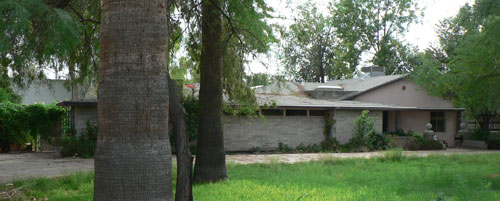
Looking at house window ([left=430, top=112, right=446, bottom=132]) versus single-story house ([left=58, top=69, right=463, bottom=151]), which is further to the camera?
house window ([left=430, top=112, right=446, bottom=132])

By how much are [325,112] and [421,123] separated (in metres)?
8.31

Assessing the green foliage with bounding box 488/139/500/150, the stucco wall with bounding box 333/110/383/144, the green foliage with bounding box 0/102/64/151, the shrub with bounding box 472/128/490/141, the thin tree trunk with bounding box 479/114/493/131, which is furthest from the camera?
the thin tree trunk with bounding box 479/114/493/131

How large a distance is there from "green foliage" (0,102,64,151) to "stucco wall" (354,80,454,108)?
1781cm

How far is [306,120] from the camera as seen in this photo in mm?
22266

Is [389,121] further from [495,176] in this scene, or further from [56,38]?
[56,38]

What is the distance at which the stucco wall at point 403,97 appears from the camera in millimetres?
27250

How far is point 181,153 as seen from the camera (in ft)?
17.2

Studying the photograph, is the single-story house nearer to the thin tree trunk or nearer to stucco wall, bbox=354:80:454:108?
stucco wall, bbox=354:80:454:108

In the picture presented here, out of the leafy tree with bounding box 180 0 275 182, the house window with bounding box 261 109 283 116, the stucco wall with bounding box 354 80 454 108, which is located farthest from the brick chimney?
the leafy tree with bounding box 180 0 275 182

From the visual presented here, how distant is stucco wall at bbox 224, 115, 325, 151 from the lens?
20422 mm

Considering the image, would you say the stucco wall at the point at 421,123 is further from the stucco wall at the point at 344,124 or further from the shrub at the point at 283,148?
the shrub at the point at 283,148

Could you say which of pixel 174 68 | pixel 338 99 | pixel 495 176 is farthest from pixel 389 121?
pixel 174 68

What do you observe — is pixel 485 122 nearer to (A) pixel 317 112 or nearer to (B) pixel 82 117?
(A) pixel 317 112

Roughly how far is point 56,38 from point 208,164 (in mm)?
4700
